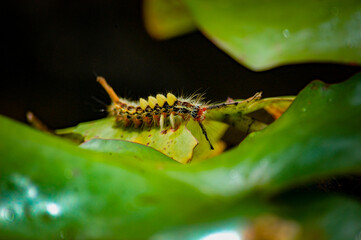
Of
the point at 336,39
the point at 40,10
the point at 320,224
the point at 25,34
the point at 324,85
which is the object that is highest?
the point at 40,10

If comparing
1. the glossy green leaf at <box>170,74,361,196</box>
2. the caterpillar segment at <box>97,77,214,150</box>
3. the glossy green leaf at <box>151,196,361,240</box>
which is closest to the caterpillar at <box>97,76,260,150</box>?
the caterpillar segment at <box>97,77,214,150</box>

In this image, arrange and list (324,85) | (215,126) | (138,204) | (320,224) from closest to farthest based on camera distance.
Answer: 1. (320,224)
2. (138,204)
3. (324,85)
4. (215,126)

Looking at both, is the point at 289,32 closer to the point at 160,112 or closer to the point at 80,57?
the point at 160,112

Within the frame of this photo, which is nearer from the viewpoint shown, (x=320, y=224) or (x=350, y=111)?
(x=320, y=224)

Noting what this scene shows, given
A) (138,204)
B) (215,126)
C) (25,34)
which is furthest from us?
(25,34)

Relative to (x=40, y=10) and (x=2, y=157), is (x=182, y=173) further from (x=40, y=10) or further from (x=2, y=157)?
(x=40, y=10)

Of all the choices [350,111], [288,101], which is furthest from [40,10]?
[350,111]

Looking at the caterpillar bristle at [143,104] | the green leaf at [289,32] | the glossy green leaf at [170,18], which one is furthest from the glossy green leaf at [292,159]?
the glossy green leaf at [170,18]

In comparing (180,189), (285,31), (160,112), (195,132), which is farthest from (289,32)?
(180,189)
